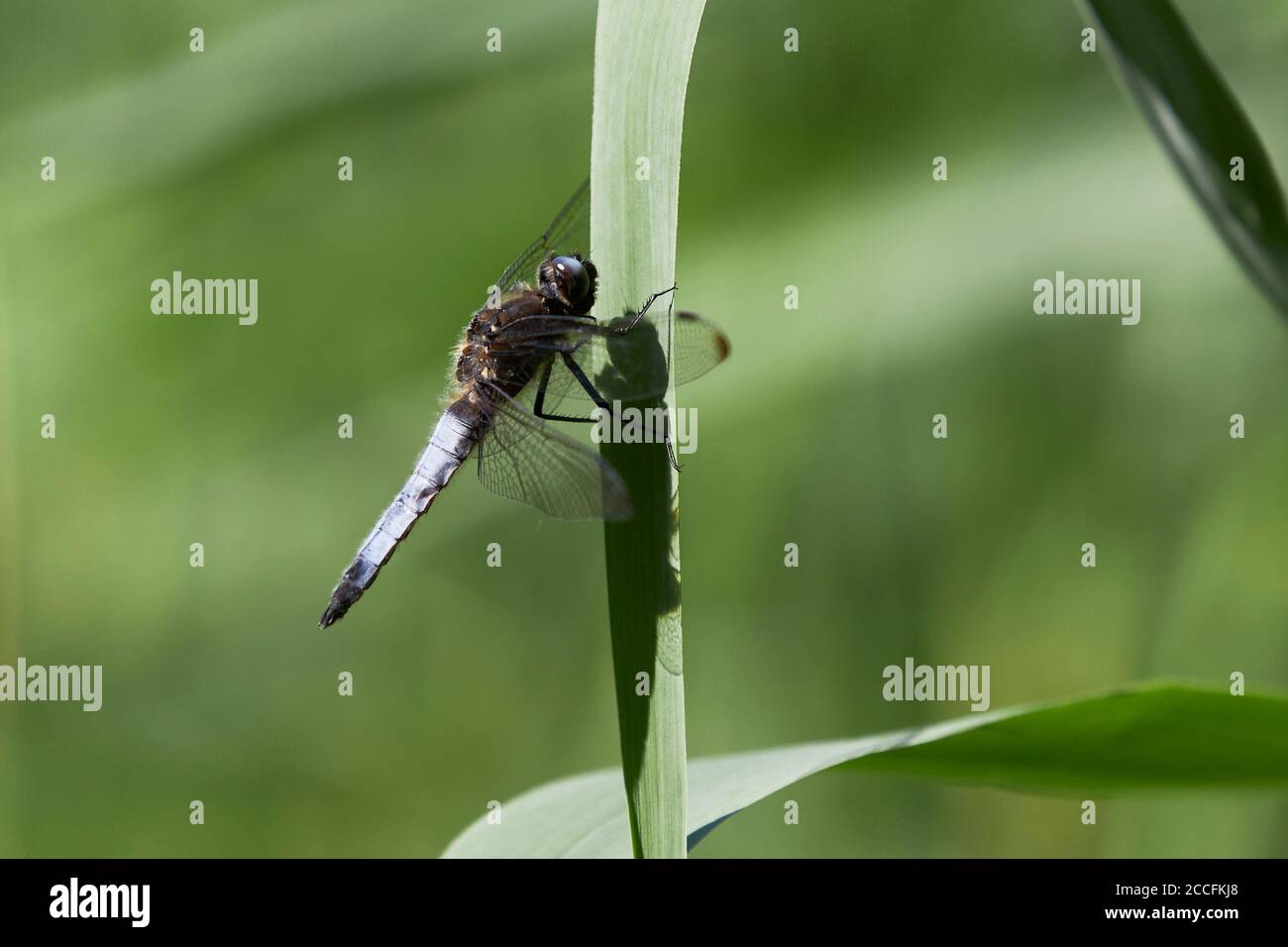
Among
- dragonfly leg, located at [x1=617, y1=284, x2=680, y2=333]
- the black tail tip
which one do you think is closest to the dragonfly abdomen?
the black tail tip

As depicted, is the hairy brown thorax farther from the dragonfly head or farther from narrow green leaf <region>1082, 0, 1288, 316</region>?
narrow green leaf <region>1082, 0, 1288, 316</region>

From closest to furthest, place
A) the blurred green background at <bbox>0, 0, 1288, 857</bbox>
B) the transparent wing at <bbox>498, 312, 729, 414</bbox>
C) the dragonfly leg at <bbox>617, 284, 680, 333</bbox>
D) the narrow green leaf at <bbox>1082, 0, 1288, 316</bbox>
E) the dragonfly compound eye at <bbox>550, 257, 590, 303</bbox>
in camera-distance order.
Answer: the narrow green leaf at <bbox>1082, 0, 1288, 316</bbox> < the dragonfly leg at <bbox>617, 284, 680, 333</bbox> < the transparent wing at <bbox>498, 312, 729, 414</bbox> < the dragonfly compound eye at <bbox>550, 257, 590, 303</bbox> < the blurred green background at <bbox>0, 0, 1288, 857</bbox>

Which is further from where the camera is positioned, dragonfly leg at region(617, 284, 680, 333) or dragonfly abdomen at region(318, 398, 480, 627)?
dragonfly abdomen at region(318, 398, 480, 627)

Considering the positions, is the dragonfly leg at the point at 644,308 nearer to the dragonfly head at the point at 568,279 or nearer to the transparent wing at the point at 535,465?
the transparent wing at the point at 535,465

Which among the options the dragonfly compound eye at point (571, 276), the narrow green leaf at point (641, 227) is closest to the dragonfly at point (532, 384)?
the dragonfly compound eye at point (571, 276)

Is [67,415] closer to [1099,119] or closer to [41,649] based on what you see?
[41,649]

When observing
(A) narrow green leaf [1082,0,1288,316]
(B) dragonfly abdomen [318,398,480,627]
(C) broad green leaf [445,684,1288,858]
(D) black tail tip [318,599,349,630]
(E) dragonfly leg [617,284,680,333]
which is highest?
(A) narrow green leaf [1082,0,1288,316]
